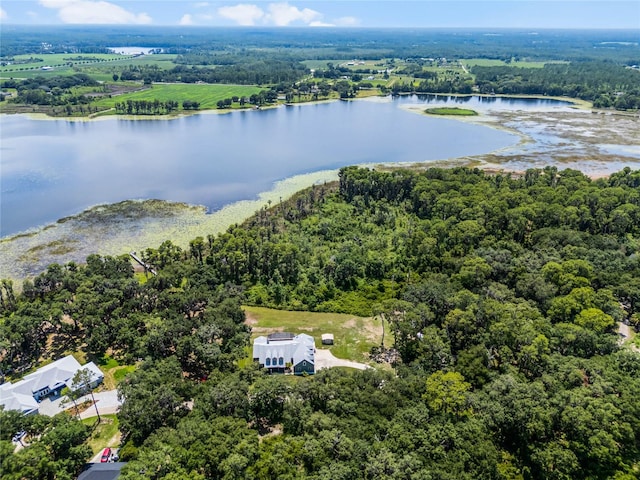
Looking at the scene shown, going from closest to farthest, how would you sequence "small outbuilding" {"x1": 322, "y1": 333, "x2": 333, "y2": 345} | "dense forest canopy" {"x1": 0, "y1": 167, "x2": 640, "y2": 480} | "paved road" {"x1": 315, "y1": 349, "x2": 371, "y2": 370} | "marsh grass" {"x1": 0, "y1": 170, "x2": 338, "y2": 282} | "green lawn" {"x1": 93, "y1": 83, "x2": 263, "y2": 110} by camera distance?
1. "dense forest canopy" {"x1": 0, "y1": 167, "x2": 640, "y2": 480}
2. "paved road" {"x1": 315, "y1": 349, "x2": 371, "y2": 370}
3. "small outbuilding" {"x1": 322, "y1": 333, "x2": 333, "y2": 345}
4. "marsh grass" {"x1": 0, "y1": 170, "x2": 338, "y2": 282}
5. "green lawn" {"x1": 93, "y1": 83, "x2": 263, "y2": 110}

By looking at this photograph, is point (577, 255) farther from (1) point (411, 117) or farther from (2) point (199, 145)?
(1) point (411, 117)

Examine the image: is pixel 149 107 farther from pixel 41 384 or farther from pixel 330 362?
pixel 330 362

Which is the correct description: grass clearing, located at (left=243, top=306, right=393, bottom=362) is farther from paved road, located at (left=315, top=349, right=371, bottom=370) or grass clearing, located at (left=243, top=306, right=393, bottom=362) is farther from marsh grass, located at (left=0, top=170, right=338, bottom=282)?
marsh grass, located at (left=0, top=170, right=338, bottom=282)

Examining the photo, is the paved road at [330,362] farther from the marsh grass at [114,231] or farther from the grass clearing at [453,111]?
the grass clearing at [453,111]

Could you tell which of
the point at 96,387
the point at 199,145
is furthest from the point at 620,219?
the point at 199,145

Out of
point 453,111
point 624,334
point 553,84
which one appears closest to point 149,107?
point 453,111

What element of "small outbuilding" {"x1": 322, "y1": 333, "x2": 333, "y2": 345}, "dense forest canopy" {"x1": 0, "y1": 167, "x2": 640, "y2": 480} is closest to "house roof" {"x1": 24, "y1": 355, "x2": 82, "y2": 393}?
"dense forest canopy" {"x1": 0, "y1": 167, "x2": 640, "y2": 480}

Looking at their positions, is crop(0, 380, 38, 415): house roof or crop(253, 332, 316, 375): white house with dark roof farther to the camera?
crop(253, 332, 316, 375): white house with dark roof

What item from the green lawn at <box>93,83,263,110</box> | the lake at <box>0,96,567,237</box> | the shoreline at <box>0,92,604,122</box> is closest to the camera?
the lake at <box>0,96,567,237</box>
